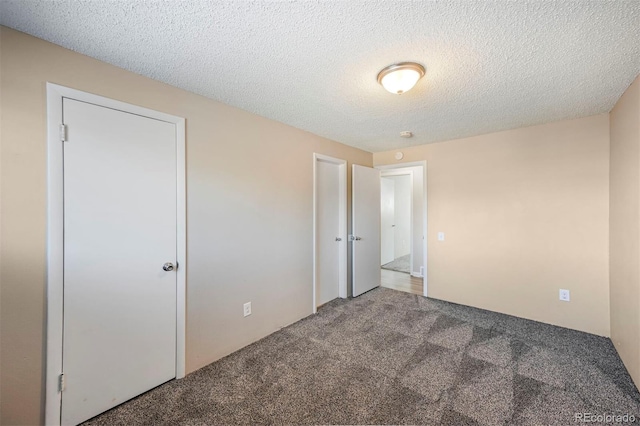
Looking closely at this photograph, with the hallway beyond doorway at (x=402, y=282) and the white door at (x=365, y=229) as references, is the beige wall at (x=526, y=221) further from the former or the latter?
the white door at (x=365, y=229)

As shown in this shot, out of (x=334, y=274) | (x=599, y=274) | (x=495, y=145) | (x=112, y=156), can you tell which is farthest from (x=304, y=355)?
(x=495, y=145)

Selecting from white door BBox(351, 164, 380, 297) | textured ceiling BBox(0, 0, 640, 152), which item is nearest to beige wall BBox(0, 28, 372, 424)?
textured ceiling BBox(0, 0, 640, 152)

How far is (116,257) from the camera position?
1.70 m

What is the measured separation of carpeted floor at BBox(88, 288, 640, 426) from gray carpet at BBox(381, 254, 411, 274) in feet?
8.65

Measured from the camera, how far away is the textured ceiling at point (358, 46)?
3.99 ft

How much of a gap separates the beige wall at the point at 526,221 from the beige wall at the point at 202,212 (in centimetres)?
168

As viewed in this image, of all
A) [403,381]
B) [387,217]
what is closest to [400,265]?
[387,217]

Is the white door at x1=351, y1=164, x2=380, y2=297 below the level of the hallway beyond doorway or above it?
above

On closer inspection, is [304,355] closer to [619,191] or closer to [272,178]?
[272,178]

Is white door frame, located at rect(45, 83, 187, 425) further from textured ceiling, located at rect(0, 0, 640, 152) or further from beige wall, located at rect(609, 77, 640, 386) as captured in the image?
beige wall, located at rect(609, 77, 640, 386)

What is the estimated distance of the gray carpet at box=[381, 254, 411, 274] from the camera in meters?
5.49

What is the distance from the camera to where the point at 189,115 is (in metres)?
2.07

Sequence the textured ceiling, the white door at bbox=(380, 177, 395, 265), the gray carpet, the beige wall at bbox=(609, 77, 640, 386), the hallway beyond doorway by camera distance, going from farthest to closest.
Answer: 1. the white door at bbox=(380, 177, 395, 265)
2. the gray carpet
3. the hallway beyond doorway
4. the beige wall at bbox=(609, 77, 640, 386)
5. the textured ceiling

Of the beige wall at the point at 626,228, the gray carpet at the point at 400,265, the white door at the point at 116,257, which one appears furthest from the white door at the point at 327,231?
the beige wall at the point at 626,228
